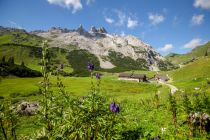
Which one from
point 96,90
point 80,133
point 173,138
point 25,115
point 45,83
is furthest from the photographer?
point 25,115

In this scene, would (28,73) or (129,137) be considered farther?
(28,73)

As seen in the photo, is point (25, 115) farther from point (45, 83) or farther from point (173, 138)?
point (45, 83)

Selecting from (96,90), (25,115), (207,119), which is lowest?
(25,115)

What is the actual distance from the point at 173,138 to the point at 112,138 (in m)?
6.43

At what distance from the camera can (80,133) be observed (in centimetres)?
996

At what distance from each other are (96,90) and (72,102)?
1.18 meters

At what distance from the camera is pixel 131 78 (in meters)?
168

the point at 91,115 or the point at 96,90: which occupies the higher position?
the point at 96,90

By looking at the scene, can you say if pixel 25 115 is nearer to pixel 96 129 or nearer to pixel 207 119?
pixel 207 119

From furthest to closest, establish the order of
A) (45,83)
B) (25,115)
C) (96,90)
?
(25,115) → (96,90) → (45,83)

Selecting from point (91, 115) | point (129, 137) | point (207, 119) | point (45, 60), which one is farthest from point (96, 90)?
point (207, 119)

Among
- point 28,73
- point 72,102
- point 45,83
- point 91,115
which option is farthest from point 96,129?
point 28,73

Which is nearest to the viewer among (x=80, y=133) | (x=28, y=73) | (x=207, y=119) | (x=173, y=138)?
(x=80, y=133)

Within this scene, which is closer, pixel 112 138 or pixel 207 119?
pixel 112 138
